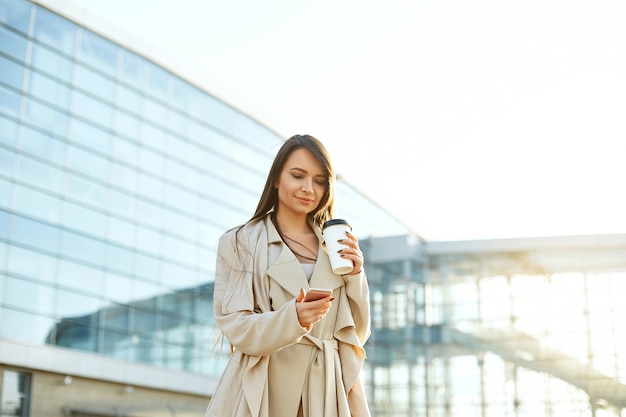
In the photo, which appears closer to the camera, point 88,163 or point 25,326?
point 25,326

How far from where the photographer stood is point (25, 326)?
21.9m

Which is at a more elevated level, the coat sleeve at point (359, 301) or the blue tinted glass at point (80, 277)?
the blue tinted glass at point (80, 277)

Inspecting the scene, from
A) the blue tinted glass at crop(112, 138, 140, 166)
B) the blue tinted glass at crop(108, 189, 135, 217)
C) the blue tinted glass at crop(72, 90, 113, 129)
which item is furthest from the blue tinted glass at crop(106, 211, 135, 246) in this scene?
the blue tinted glass at crop(72, 90, 113, 129)

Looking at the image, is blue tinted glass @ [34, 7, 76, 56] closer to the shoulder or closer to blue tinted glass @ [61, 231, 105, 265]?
blue tinted glass @ [61, 231, 105, 265]

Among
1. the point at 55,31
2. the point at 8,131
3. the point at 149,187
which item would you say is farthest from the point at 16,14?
the point at 149,187

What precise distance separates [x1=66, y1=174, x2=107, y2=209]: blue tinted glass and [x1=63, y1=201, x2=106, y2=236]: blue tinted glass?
229mm

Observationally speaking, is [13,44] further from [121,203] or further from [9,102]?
[121,203]

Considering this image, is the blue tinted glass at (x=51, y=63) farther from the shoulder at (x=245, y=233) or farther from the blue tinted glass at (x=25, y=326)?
the shoulder at (x=245, y=233)

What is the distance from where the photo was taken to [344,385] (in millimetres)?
3045

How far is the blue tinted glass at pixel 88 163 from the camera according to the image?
23953mm

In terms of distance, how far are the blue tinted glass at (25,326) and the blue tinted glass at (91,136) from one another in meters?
4.74

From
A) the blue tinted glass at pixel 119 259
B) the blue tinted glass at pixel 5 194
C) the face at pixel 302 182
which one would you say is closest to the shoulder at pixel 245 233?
the face at pixel 302 182

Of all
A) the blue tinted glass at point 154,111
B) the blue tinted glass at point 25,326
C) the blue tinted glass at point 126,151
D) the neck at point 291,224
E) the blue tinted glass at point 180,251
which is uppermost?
the blue tinted glass at point 154,111

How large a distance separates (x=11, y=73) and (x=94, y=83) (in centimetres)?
286
